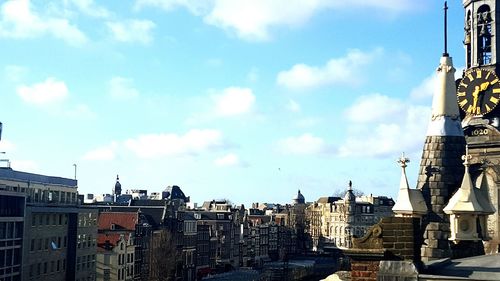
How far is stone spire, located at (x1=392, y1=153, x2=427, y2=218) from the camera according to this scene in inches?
788

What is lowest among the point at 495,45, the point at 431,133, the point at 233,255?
the point at 233,255

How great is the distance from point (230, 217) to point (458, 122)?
11215 cm

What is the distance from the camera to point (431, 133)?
73.0 feet

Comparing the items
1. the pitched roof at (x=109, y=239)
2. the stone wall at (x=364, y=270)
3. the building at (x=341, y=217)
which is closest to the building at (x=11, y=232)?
the pitched roof at (x=109, y=239)

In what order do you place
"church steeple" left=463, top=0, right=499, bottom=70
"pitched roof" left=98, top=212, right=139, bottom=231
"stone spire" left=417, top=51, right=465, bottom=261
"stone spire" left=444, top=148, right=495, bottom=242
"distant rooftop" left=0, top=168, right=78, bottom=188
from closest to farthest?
"stone spire" left=444, top=148, right=495, bottom=242 → "stone spire" left=417, top=51, right=465, bottom=261 → "church steeple" left=463, top=0, right=499, bottom=70 → "distant rooftop" left=0, top=168, right=78, bottom=188 → "pitched roof" left=98, top=212, right=139, bottom=231

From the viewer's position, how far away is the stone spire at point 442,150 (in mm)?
21703

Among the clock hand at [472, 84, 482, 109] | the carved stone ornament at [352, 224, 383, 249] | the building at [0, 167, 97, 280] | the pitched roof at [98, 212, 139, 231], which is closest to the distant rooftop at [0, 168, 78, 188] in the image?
the building at [0, 167, 97, 280]

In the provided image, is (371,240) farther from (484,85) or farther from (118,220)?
(118,220)

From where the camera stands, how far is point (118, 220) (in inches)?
3617

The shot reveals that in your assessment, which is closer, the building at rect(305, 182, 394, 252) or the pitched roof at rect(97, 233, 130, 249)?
the pitched roof at rect(97, 233, 130, 249)

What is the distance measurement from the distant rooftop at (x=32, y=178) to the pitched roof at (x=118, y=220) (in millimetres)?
10119

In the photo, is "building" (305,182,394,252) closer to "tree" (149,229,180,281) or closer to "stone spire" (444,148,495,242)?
"tree" (149,229,180,281)

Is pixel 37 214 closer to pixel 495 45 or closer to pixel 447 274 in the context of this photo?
pixel 495 45

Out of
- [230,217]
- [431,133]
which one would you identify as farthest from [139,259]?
[431,133]
